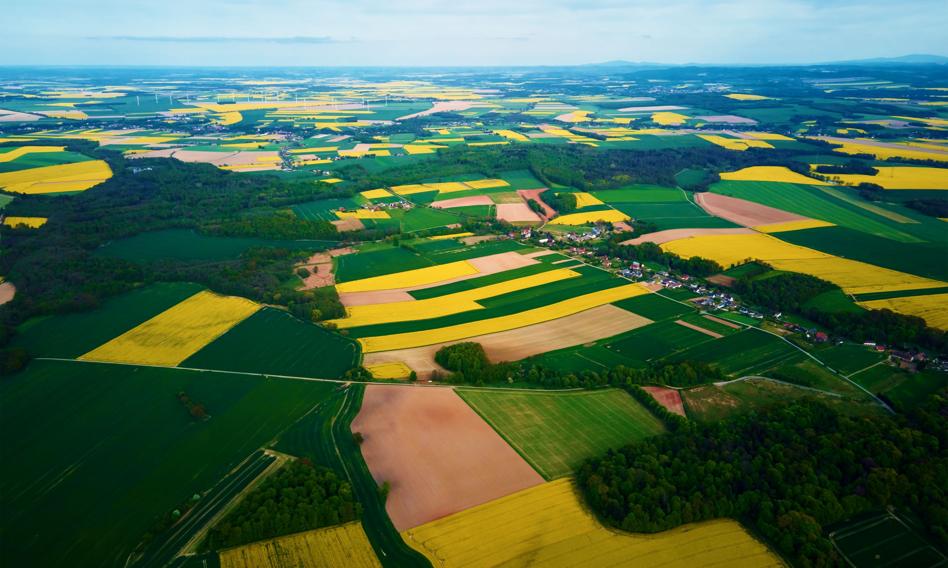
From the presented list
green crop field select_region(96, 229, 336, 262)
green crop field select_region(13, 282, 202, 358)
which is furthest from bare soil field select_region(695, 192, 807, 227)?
green crop field select_region(13, 282, 202, 358)

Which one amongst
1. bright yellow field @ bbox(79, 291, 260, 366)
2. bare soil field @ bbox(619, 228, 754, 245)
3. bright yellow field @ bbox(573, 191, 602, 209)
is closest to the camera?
bright yellow field @ bbox(79, 291, 260, 366)

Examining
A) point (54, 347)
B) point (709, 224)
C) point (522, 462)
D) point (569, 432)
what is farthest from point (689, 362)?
point (54, 347)

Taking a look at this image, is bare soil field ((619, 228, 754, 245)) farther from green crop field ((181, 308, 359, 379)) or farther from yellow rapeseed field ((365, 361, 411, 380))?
green crop field ((181, 308, 359, 379))

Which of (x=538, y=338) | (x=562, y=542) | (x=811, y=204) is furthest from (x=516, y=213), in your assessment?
(x=562, y=542)

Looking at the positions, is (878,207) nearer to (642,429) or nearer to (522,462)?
(642,429)

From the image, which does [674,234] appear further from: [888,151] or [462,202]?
[888,151]

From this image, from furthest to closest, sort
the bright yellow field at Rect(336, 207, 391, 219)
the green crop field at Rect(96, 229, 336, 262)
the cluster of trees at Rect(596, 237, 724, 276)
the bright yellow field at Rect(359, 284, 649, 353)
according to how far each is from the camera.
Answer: the bright yellow field at Rect(336, 207, 391, 219) → the green crop field at Rect(96, 229, 336, 262) → the cluster of trees at Rect(596, 237, 724, 276) → the bright yellow field at Rect(359, 284, 649, 353)

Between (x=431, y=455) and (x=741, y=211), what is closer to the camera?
(x=431, y=455)
